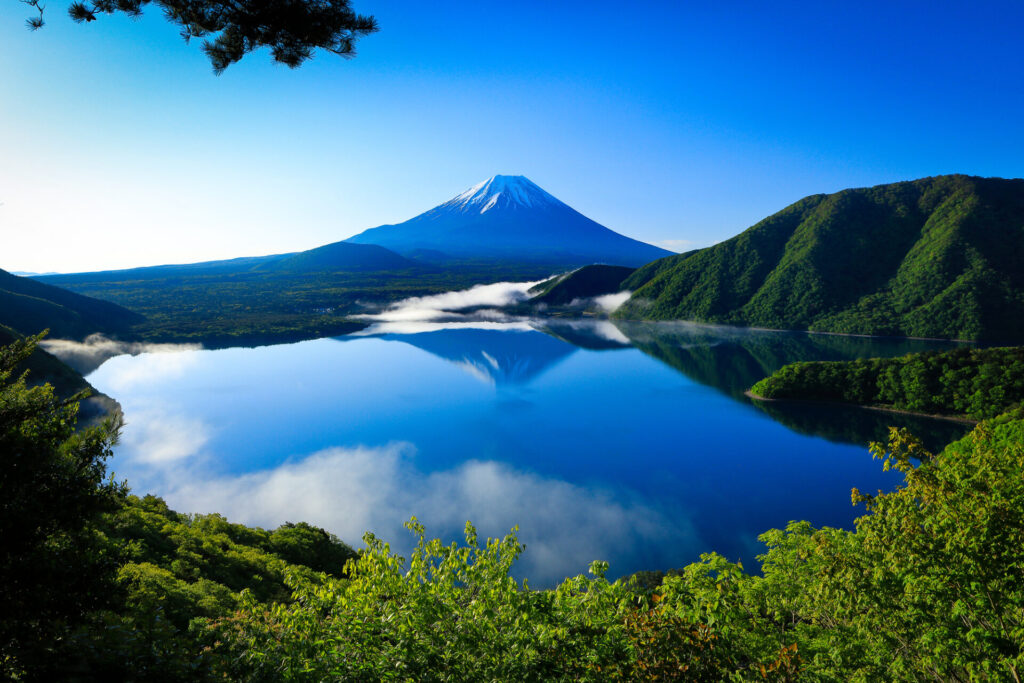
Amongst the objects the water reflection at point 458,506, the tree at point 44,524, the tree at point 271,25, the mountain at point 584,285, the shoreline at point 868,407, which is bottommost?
the water reflection at point 458,506

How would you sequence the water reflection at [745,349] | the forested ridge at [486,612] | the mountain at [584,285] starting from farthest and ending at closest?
1. the mountain at [584,285]
2. the water reflection at [745,349]
3. the forested ridge at [486,612]

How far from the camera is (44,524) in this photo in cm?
506

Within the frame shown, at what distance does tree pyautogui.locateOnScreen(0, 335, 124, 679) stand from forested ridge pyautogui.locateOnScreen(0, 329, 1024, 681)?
0.02m

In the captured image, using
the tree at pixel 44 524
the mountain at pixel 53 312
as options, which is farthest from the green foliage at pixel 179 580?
the mountain at pixel 53 312

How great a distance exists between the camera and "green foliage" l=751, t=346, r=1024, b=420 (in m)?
44.8

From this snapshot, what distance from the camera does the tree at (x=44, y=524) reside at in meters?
4.62

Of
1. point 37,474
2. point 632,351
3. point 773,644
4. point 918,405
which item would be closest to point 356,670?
point 37,474

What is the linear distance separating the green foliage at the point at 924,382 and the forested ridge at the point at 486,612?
5021 centimetres

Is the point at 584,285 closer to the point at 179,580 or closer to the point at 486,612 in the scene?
the point at 179,580

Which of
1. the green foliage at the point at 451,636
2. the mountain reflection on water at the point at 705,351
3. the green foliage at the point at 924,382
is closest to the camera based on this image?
the green foliage at the point at 451,636

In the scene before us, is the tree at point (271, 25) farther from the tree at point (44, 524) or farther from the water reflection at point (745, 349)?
the water reflection at point (745, 349)

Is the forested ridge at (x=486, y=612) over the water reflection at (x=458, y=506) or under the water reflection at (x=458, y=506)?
over

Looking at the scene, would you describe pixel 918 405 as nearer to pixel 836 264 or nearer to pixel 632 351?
pixel 632 351

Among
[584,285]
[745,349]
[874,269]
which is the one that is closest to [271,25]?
[745,349]
